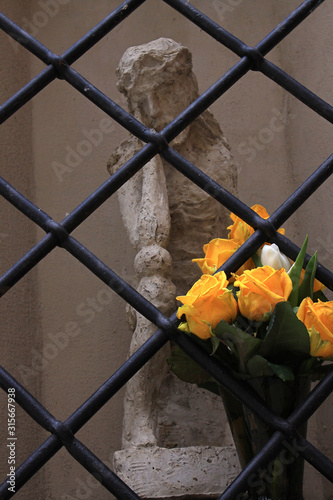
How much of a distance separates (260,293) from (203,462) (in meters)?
0.55

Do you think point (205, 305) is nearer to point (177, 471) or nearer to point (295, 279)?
point (295, 279)

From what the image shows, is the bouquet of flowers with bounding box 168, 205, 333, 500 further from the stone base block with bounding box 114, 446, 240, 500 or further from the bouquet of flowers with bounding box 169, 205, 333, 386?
the stone base block with bounding box 114, 446, 240, 500

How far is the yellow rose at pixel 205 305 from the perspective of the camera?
2.25 feet

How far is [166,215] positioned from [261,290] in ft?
2.22

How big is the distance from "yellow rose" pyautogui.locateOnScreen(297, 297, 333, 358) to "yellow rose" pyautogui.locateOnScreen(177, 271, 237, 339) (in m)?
0.09

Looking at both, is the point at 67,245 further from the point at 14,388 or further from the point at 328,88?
the point at 328,88

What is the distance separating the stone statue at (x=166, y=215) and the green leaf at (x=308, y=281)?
536 millimetres

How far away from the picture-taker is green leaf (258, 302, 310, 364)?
2.25 ft

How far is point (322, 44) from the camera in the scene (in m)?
1.84

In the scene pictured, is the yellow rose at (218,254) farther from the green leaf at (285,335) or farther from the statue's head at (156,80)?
the statue's head at (156,80)

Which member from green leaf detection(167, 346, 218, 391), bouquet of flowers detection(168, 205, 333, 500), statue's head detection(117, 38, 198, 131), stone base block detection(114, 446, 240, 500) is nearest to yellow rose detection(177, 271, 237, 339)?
bouquet of flowers detection(168, 205, 333, 500)

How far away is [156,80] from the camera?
57.7 inches

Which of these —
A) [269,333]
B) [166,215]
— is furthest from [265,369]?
[166,215]

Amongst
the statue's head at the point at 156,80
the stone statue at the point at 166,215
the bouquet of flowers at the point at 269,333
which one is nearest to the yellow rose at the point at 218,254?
the bouquet of flowers at the point at 269,333
